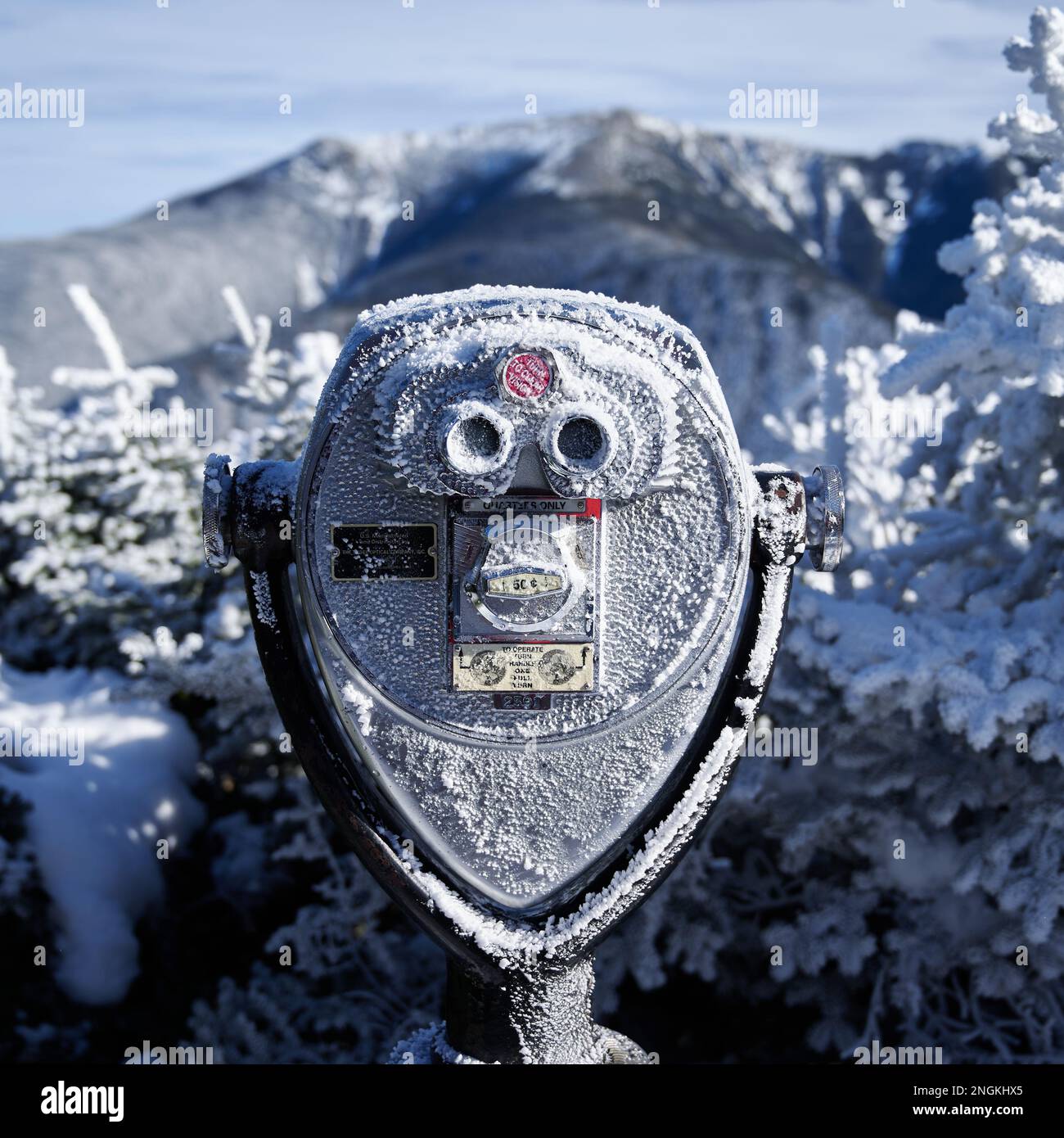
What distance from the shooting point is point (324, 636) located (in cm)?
176

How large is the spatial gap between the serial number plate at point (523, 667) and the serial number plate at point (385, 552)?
0.39ft

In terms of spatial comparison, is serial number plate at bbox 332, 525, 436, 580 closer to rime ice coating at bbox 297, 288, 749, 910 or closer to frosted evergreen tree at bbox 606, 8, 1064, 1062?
rime ice coating at bbox 297, 288, 749, 910

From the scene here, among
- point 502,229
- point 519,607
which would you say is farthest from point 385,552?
point 502,229

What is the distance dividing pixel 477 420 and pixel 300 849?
1.55 meters

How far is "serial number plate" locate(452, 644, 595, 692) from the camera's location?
1.71 m

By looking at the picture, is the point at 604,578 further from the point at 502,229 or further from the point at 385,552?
the point at 502,229

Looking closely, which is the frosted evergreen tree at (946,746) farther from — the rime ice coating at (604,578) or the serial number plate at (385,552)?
the serial number plate at (385,552)

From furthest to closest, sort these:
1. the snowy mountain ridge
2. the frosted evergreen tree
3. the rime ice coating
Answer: the snowy mountain ridge, the frosted evergreen tree, the rime ice coating

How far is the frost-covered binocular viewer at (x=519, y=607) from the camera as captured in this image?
5.29 ft

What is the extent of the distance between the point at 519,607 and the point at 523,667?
9 centimetres

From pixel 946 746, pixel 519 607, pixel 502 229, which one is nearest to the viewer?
pixel 519 607

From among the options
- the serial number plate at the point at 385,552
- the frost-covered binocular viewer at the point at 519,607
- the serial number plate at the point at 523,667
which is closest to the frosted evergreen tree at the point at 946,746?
the frost-covered binocular viewer at the point at 519,607

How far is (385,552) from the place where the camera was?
5.53 ft

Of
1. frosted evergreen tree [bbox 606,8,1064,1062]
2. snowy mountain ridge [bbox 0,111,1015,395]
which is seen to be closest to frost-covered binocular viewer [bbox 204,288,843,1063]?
frosted evergreen tree [bbox 606,8,1064,1062]
